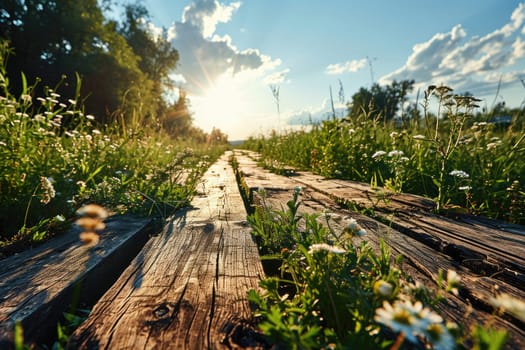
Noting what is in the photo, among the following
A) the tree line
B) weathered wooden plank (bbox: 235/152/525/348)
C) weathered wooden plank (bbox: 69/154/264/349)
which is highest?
the tree line

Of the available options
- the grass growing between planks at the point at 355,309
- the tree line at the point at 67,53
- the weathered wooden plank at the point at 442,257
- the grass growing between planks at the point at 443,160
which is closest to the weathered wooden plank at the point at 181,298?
the grass growing between planks at the point at 355,309

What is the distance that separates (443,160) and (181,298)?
1840 millimetres

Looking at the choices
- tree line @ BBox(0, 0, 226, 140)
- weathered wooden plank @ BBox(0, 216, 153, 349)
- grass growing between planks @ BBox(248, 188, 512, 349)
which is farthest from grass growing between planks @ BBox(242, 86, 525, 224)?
tree line @ BBox(0, 0, 226, 140)

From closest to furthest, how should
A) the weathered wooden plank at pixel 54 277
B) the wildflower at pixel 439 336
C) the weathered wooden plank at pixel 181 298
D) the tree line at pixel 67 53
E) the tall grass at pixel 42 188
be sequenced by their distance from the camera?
the wildflower at pixel 439 336 → the weathered wooden plank at pixel 181 298 → the weathered wooden plank at pixel 54 277 → the tall grass at pixel 42 188 → the tree line at pixel 67 53

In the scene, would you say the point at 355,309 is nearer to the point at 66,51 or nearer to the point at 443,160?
the point at 443,160

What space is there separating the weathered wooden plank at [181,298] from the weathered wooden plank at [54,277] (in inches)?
5.7

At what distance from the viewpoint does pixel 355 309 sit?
76 centimetres

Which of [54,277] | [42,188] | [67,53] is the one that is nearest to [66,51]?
[67,53]

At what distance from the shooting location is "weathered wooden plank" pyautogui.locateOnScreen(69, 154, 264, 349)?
0.73m

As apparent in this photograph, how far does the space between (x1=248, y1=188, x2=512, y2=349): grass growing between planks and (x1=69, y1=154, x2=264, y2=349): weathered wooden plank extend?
0.12 metres

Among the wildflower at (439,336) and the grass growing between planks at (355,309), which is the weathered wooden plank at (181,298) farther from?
the wildflower at (439,336)

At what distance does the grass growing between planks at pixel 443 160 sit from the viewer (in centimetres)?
194

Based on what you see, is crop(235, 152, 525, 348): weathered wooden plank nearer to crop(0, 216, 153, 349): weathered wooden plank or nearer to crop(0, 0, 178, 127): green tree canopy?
crop(0, 216, 153, 349): weathered wooden plank

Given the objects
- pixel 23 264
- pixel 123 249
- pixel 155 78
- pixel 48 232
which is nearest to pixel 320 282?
Answer: pixel 123 249
